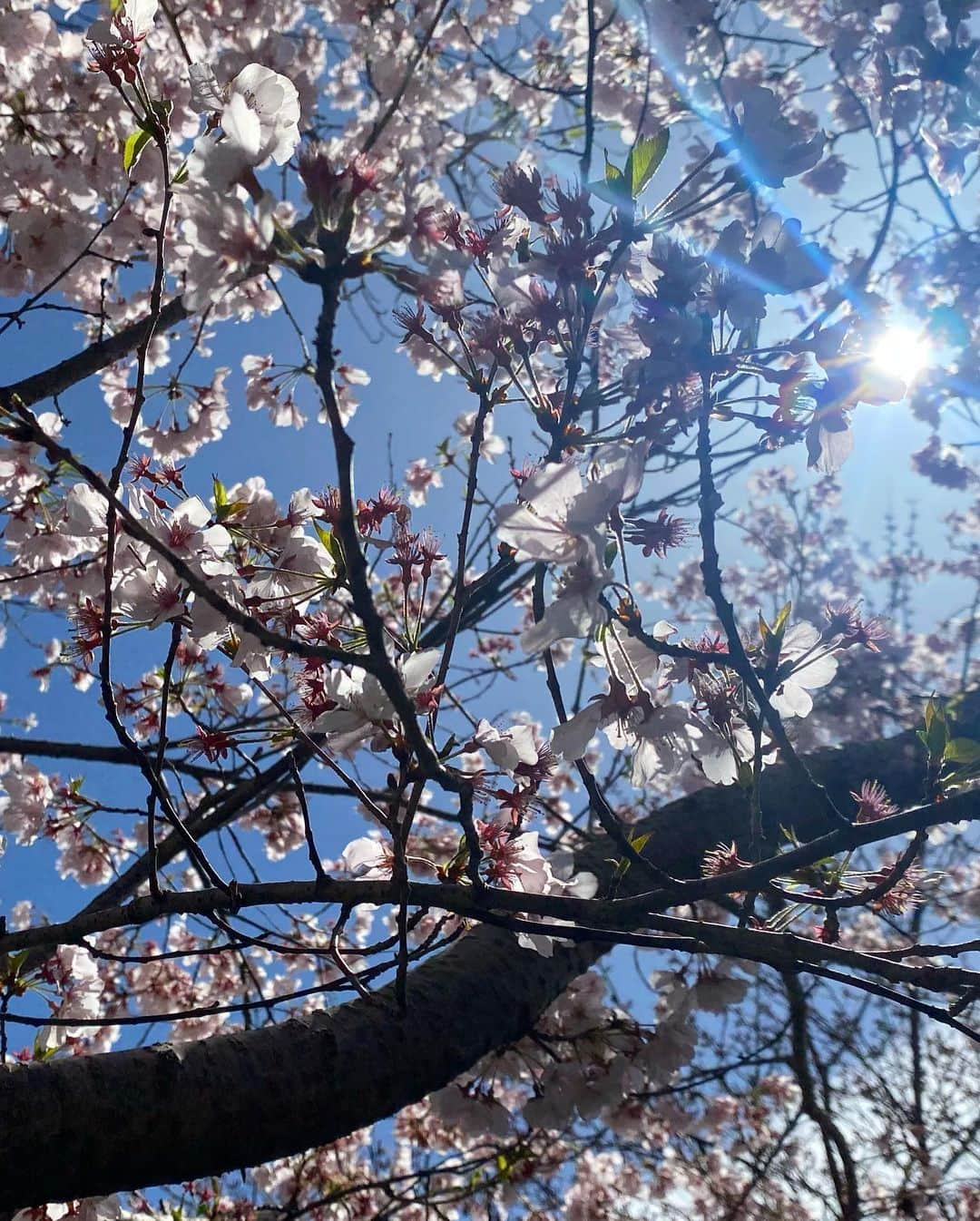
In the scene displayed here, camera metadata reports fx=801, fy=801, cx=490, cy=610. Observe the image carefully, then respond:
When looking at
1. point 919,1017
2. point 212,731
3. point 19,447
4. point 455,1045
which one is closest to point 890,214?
point 212,731

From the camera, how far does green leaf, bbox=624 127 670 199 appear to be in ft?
3.61

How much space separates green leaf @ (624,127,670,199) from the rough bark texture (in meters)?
1.41

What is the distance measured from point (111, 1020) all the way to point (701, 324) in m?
1.36

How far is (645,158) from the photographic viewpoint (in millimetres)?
1106

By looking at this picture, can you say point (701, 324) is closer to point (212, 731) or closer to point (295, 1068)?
point (212, 731)

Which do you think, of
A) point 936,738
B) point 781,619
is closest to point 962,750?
point 936,738

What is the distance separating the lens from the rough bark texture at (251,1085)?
1.09 meters

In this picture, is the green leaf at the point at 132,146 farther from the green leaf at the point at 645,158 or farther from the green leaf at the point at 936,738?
the green leaf at the point at 936,738

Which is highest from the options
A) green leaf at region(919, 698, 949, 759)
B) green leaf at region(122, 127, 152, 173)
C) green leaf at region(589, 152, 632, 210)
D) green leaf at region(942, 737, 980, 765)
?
green leaf at region(122, 127, 152, 173)

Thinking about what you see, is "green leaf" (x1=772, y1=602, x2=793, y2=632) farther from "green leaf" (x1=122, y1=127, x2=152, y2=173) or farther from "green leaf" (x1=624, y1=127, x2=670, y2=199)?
"green leaf" (x1=122, y1=127, x2=152, y2=173)

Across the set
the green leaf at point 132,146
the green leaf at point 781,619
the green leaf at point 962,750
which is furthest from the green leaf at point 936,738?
the green leaf at point 132,146

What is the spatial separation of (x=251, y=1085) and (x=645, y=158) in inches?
58.6

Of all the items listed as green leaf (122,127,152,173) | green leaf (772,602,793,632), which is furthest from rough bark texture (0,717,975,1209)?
green leaf (122,127,152,173)

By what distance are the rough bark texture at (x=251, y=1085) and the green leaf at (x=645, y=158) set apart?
141 cm
